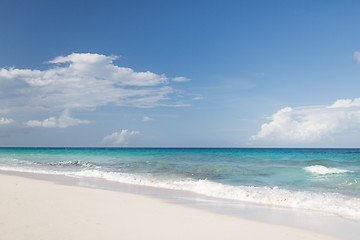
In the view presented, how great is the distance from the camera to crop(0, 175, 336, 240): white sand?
522cm

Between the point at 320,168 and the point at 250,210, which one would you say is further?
the point at 320,168

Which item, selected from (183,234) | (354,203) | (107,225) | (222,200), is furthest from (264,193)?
(107,225)

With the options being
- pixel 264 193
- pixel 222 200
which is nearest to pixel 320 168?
pixel 264 193

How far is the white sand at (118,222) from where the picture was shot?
17.1 feet

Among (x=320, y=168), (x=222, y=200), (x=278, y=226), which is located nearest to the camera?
(x=278, y=226)

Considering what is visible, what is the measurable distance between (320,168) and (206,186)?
12.9 metres

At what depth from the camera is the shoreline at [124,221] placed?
5.30 meters

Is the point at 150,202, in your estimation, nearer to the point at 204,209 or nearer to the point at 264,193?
the point at 204,209

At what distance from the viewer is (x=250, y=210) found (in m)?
8.11

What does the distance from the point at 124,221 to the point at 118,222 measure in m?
0.15

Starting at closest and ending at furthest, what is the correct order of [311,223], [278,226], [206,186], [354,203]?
1. [278,226]
2. [311,223]
3. [354,203]
4. [206,186]

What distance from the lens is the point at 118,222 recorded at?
6012 millimetres

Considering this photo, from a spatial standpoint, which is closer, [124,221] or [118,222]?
[118,222]

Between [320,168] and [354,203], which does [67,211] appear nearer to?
[354,203]
